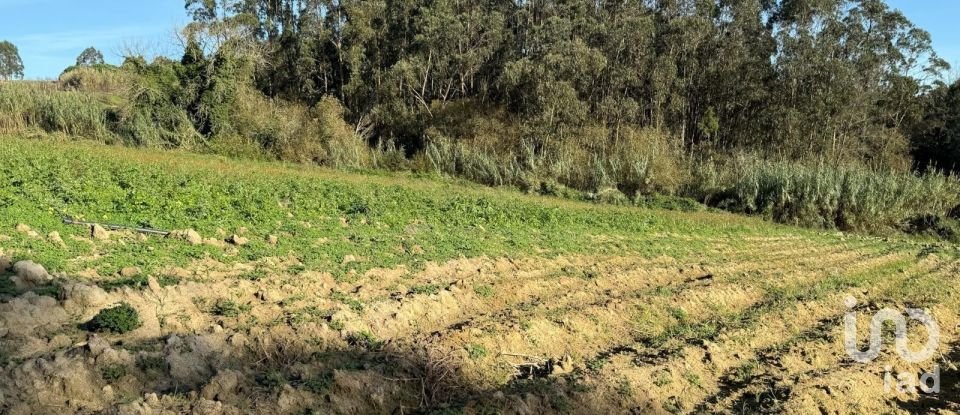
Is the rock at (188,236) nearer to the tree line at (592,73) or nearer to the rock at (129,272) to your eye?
the rock at (129,272)

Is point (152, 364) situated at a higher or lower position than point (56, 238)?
lower

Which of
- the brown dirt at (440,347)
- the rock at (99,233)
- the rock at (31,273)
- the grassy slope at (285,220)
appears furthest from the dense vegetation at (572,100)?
the rock at (31,273)

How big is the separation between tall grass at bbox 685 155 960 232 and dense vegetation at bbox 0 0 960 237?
74mm

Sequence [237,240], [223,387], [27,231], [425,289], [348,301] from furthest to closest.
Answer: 1. [237,240]
2. [27,231]
3. [425,289]
4. [348,301]
5. [223,387]

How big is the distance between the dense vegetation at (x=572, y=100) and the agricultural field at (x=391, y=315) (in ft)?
43.6

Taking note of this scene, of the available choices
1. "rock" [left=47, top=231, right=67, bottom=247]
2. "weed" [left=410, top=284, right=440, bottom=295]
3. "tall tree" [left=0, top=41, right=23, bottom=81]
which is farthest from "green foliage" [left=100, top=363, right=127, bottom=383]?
"tall tree" [left=0, top=41, right=23, bottom=81]

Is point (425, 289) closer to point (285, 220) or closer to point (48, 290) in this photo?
point (48, 290)

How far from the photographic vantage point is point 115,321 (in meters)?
4.83

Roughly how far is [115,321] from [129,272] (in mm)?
1527

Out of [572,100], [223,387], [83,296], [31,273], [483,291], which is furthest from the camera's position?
[572,100]

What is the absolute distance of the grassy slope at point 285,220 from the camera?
7223 mm

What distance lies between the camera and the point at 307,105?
3338 centimetres

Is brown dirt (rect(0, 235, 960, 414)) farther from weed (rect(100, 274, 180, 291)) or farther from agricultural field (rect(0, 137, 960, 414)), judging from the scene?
weed (rect(100, 274, 180, 291))

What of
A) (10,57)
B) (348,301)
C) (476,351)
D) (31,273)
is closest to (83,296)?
(31,273)
